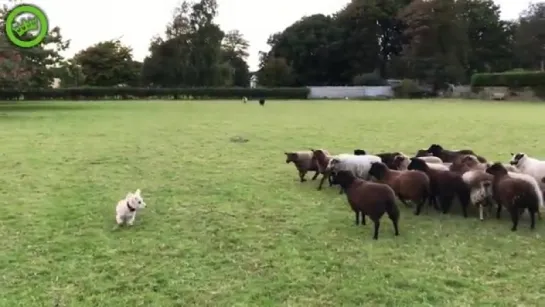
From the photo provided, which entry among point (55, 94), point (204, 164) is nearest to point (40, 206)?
point (204, 164)

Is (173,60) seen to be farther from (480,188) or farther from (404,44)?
(480,188)

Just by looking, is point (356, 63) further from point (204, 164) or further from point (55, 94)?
point (204, 164)

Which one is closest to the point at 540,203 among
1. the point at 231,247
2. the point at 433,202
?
the point at 433,202

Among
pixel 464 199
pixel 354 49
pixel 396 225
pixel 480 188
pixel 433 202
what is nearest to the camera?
pixel 396 225

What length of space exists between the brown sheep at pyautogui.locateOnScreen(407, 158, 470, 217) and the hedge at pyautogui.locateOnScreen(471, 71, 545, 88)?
40.8 m

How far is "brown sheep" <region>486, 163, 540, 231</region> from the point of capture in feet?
18.8

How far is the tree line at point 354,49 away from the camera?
57.0 m

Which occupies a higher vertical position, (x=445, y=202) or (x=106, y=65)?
(x=106, y=65)

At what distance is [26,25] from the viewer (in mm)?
25766

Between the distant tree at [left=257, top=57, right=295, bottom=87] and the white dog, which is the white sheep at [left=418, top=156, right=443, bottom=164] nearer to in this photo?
the white dog

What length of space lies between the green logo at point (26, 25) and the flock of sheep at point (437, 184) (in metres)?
19.0

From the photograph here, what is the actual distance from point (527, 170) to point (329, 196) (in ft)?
8.23

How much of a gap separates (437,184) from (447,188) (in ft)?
0.41

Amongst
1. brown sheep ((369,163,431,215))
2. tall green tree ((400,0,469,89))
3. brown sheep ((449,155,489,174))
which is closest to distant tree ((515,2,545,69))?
tall green tree ((400,0,469,89))
